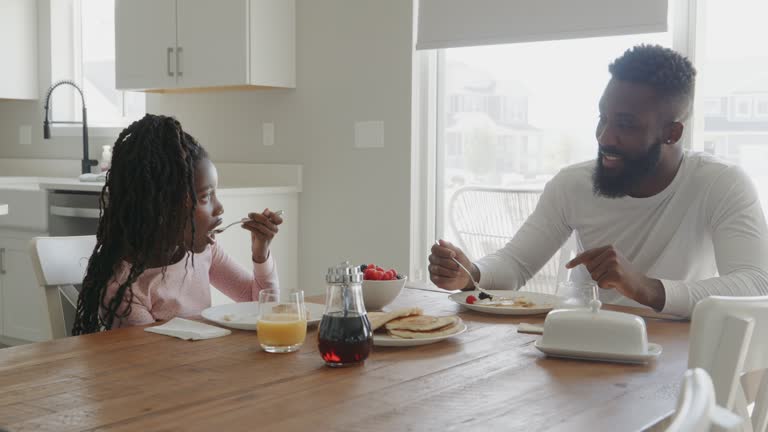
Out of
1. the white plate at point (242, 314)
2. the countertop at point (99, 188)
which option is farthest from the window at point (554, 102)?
the white plate at point (242, 314)

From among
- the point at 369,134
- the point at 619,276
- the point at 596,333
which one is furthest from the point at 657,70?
the point at 369,134

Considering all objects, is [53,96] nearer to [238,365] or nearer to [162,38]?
[162,38]

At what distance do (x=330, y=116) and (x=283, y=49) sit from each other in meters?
0.37

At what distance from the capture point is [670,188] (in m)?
2.07

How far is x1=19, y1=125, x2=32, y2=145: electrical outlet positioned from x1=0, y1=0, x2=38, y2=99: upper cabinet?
22cm

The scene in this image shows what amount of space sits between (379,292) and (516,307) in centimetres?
28

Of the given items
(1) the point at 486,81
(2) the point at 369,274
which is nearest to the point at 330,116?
(1) the point at 486,81

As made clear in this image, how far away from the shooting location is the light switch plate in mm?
3629

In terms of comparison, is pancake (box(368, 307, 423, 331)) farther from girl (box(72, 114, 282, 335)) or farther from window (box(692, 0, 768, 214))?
window (box(692, 0, 768, 214))

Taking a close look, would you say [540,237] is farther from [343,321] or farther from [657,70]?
[343,321]

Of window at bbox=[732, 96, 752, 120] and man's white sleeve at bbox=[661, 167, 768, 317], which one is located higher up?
window at bbox=[732, 96, 752, 120]

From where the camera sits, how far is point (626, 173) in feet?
6.85

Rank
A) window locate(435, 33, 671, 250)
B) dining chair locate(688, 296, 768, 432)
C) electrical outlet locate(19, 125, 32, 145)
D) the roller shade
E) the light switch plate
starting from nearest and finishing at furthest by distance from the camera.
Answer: dining chair locate(688, 296, 768, 432) < the roller shade < window locate(435, 33, 671, 250) < the light switch plate < electrical outlet locate(19, 125, 32, 145)

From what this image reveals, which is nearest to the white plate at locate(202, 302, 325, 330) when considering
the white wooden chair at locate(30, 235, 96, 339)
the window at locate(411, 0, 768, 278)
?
the white wooden chair at locate(30, 235, 96, 339)
